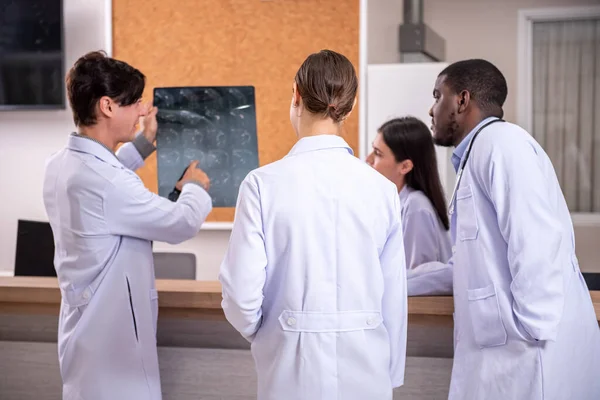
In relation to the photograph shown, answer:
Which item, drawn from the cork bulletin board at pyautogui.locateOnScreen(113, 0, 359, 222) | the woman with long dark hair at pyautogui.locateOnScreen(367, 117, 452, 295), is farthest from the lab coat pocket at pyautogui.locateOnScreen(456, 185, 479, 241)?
the cork bulletin board at pyautogui.locateOnScreen(113, 0, 359, 222)

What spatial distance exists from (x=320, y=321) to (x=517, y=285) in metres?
0.50

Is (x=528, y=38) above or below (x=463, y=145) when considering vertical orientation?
above

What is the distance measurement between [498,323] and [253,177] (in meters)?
0.72

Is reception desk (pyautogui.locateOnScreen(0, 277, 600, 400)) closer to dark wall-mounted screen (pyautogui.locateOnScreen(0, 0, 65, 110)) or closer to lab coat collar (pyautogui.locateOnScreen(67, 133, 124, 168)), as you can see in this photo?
lab coat collar (pyautogui.locateOnScreen(67, 133, 124, 168))

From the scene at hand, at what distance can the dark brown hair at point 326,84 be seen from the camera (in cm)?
174

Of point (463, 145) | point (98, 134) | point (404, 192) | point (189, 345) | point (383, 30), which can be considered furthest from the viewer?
point (383, 30)

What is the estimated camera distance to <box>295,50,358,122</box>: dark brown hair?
1.74 meters

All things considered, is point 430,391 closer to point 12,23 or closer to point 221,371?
point 221,371

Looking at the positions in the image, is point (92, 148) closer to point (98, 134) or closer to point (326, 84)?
point (98, 134)

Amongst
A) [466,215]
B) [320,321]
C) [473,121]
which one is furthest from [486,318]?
[473,121]

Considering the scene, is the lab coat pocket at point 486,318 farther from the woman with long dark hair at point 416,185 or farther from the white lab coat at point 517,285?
the woman with long dark hair at point 416,185

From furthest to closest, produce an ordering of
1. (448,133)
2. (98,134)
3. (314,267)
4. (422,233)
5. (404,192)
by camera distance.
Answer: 1. (404,192)
2. (422,233)
3. (98,134)
4. (448,133)
5. (314,267)

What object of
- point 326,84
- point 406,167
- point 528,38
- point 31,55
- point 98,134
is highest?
Answer: point 528,38

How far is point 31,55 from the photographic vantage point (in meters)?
4.95
